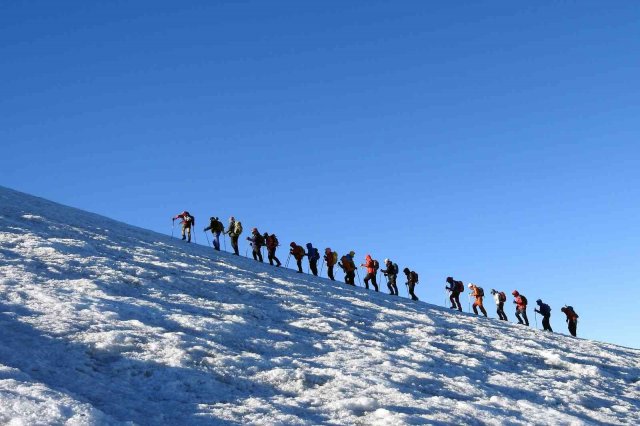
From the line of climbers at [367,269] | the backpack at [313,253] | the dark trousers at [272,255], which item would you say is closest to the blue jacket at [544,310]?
the line of climbers at [367,269]

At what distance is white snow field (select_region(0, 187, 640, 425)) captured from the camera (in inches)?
289

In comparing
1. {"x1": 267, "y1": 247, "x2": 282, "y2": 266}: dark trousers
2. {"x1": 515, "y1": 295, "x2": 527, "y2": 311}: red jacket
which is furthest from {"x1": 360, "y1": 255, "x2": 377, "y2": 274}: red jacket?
{"x1": 515, "y1": 295, "x2": 527, "y2": 311}: red jacket

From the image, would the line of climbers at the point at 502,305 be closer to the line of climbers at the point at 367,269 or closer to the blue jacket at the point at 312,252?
the line of climbers at the point at 367,269

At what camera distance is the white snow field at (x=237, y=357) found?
7.33m

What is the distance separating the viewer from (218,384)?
8219mm

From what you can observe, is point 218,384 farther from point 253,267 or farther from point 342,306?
point 253,267

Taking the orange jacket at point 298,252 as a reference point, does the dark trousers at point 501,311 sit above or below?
below

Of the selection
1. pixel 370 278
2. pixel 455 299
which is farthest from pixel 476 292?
pixel 370 278

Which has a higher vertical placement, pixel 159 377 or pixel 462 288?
pixel 462 288

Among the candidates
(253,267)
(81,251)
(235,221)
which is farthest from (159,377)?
(235,221)

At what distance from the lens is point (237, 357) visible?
9.37 metres

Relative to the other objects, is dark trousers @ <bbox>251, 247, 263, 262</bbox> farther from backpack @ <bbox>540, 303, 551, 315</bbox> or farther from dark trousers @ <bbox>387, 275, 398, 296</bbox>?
backpack @ <bbox>540, 303, 551, 315</bbox>

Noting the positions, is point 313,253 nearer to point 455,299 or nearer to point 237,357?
point 455,299

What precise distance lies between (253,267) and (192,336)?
1218 cm
